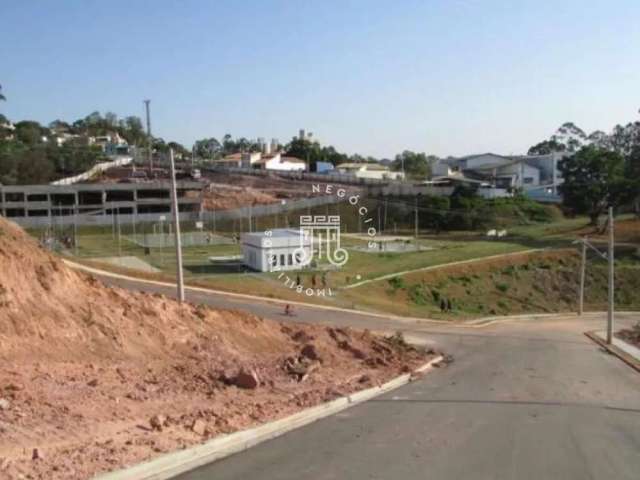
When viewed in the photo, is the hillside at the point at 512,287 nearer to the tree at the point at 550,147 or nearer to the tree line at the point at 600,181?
the tree line at the point at 600,181

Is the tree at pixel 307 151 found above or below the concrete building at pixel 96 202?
above

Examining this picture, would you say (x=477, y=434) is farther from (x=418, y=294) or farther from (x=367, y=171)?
(x=367, y=171)

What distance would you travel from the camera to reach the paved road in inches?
328

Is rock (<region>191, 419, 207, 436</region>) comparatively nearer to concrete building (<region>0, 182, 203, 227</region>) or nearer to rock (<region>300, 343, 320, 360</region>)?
rock (<region>300, 343, 320, 360</region>)

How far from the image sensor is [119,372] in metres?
10.9

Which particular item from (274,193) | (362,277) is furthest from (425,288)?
(274,193)

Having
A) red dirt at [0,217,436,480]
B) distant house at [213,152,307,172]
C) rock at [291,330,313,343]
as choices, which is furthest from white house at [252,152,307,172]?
red dirt at [0,217,436,480]

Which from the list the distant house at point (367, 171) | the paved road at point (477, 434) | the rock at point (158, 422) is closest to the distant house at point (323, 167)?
the distant house at point (367, 171)

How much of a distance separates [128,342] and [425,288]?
43.1m

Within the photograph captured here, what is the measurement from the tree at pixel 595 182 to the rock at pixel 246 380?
258 ft

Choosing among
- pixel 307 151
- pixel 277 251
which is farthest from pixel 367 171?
pixel 277 251

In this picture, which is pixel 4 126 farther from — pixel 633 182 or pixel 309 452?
pixel 309 452

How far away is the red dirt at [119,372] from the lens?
804 centimetres

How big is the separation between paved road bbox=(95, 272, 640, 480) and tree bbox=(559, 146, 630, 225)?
67.9 metres
